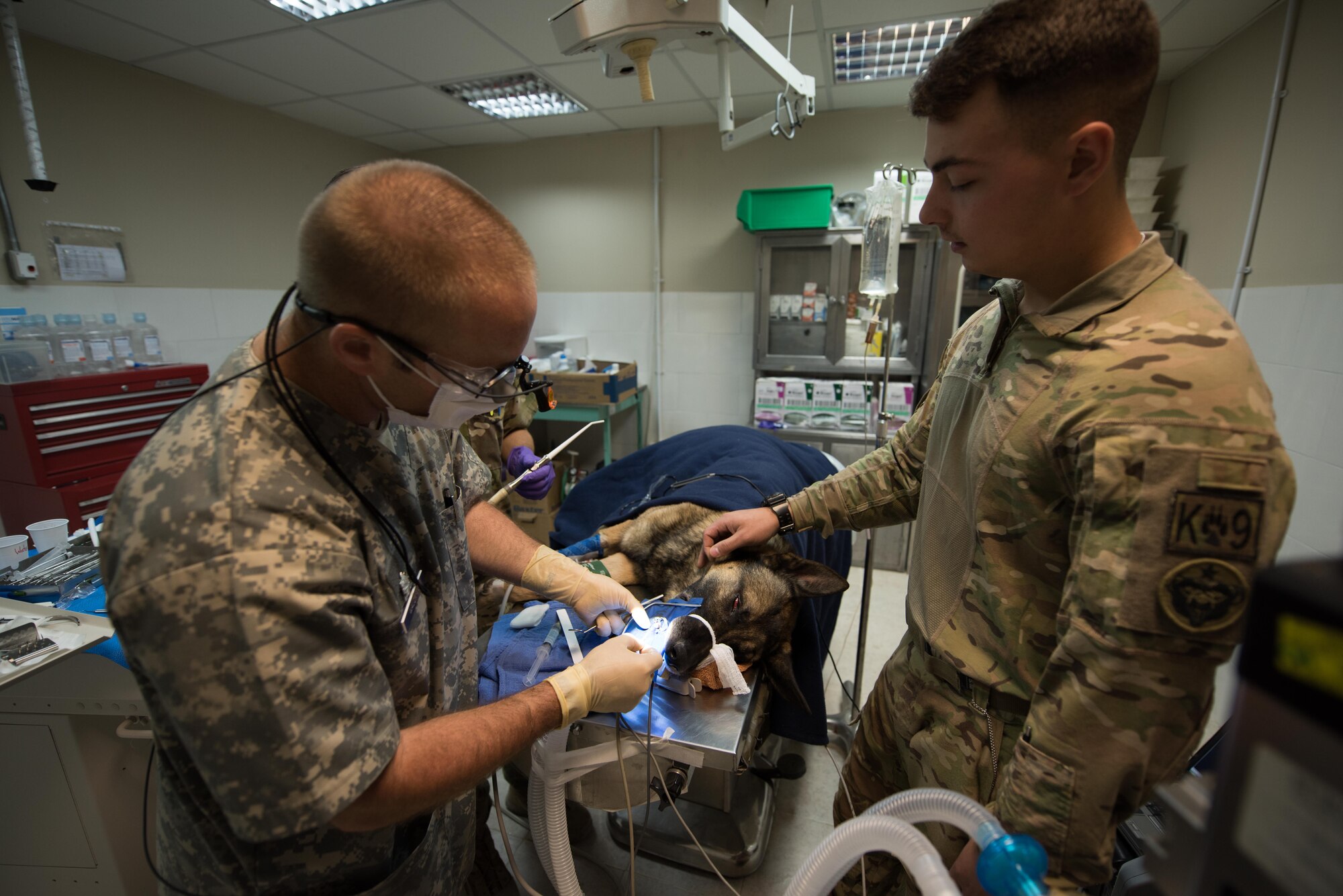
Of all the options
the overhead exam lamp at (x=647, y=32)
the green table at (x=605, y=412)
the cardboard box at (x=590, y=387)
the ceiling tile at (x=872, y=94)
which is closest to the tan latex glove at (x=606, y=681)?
the overhead exam lamp at (x=647, y=32)

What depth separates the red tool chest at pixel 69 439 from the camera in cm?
263

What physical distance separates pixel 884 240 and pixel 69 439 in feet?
13.2

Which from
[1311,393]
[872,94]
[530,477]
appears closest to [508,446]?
[530,477]

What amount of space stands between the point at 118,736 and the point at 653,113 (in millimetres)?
4567

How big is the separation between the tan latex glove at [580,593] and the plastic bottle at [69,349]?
3310mm

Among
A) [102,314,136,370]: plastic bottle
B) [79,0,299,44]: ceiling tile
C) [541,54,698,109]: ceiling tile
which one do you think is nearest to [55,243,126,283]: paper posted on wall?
[102,314,136,370]: plastic bottle

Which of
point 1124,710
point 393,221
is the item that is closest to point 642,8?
point 393,221

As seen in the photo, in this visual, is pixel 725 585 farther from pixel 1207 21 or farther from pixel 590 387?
pixel 1207 21

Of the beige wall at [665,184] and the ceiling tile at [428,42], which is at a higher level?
the ceiling tile at [428,42]

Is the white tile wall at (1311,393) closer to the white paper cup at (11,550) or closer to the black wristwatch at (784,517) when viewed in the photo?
the black wristwatch at (784,517)

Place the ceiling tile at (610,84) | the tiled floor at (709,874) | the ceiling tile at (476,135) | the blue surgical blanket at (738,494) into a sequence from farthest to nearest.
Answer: the ceiling tile at (476,135)
the ceiling tile at (610,84)
the tiled floor at (709,874)
the blue surgical blanket at (738,494)

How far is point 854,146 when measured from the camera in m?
4.15

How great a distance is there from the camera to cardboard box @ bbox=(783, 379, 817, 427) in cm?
413

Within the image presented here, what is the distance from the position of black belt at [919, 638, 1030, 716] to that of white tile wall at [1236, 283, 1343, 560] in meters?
1.66
